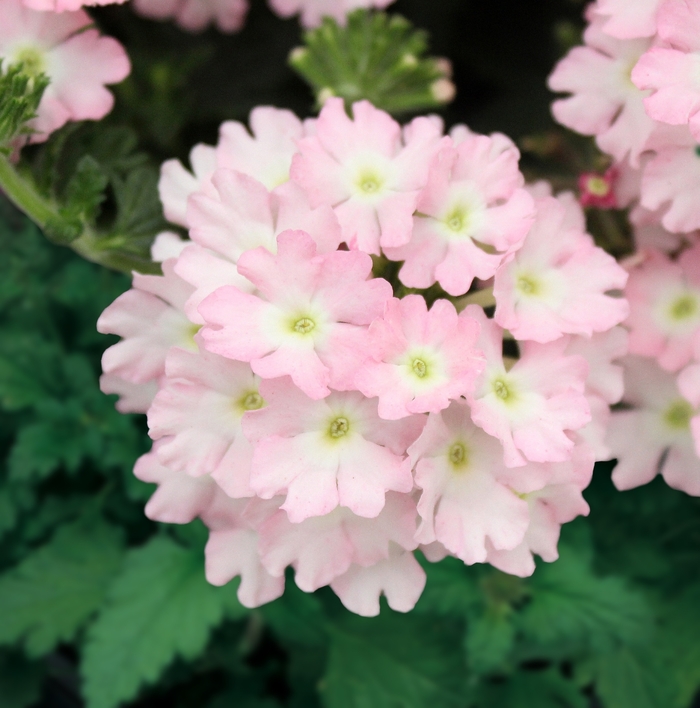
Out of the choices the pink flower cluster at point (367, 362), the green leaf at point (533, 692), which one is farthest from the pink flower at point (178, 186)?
the green leaf at point (533, 692)

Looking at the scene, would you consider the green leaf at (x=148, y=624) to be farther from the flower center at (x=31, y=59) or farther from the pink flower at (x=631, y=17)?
the pink flower at (x=631, y=17)

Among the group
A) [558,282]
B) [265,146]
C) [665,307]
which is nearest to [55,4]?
[265,146]

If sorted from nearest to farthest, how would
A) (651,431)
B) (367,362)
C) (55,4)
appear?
(367,362)
(55,4)
(651,431)

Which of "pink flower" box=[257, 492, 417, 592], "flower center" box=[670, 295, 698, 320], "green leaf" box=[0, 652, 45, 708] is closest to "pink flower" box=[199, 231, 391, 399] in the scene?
"pink flower" box=[257, 492, 417, 592]

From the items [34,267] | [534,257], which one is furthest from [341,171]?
[34,267]

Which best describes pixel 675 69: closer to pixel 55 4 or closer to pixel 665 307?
pixel 665 307
